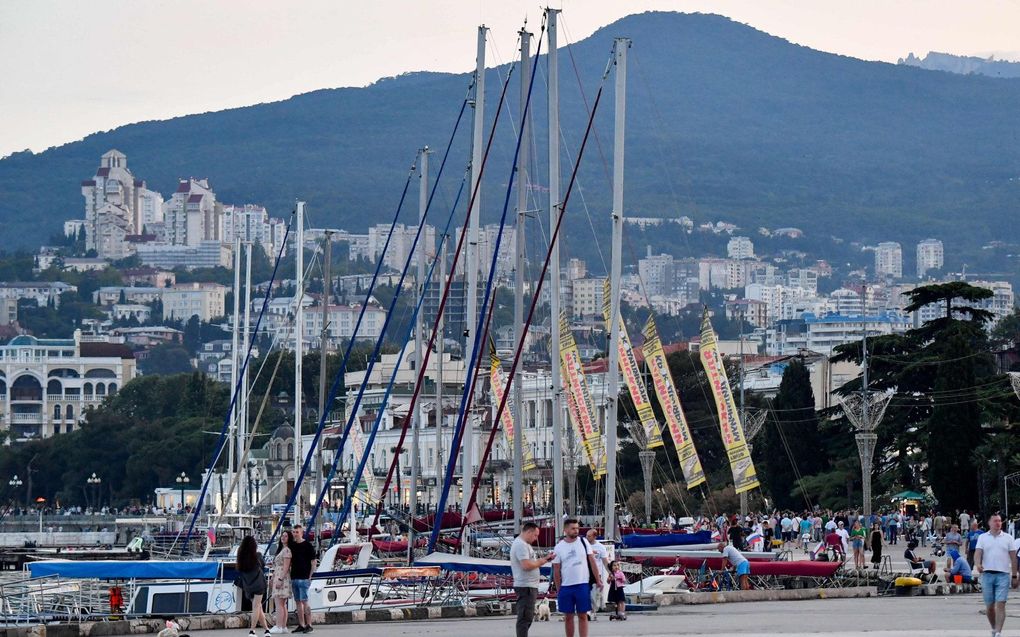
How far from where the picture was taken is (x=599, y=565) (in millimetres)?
25656

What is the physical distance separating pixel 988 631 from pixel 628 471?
65.6 metres

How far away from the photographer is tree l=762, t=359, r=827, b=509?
241 ft

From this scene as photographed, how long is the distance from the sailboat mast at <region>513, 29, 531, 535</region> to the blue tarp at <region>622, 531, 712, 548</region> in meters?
3.10

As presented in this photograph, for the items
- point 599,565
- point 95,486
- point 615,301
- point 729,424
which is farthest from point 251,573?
point 95,486

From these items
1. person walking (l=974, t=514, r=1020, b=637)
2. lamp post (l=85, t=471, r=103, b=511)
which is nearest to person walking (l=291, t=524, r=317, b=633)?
person walking (l=974, t=514, r=1020, b=637)

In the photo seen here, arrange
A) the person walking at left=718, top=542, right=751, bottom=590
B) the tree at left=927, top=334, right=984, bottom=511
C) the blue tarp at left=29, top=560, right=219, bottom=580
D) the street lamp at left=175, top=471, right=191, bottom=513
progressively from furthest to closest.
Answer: the street lamp at left=175, top=471, right=191, bottom=513
the tree at left=927, top=334, right=984, bottom=511
the person walking at left=718, top=542, right=751, bottom=590
the blue tarp at left=29, top=560, right=219, bottom=580

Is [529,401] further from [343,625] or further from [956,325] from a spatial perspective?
[343,625]

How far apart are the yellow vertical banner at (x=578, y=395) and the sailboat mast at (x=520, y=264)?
9.91ft

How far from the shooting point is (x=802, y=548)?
167 feet

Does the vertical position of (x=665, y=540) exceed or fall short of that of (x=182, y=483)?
it exceeds it

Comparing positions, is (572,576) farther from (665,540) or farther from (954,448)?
(954,448)

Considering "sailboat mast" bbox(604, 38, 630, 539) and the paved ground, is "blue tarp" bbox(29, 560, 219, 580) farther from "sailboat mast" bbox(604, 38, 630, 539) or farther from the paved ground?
"sailboat mast" bbox(604, 38, 630, 539)

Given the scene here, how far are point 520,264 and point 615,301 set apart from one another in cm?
278

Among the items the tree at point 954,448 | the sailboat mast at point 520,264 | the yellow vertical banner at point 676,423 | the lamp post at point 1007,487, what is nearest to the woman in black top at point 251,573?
the sailboat mast at point 520,264
